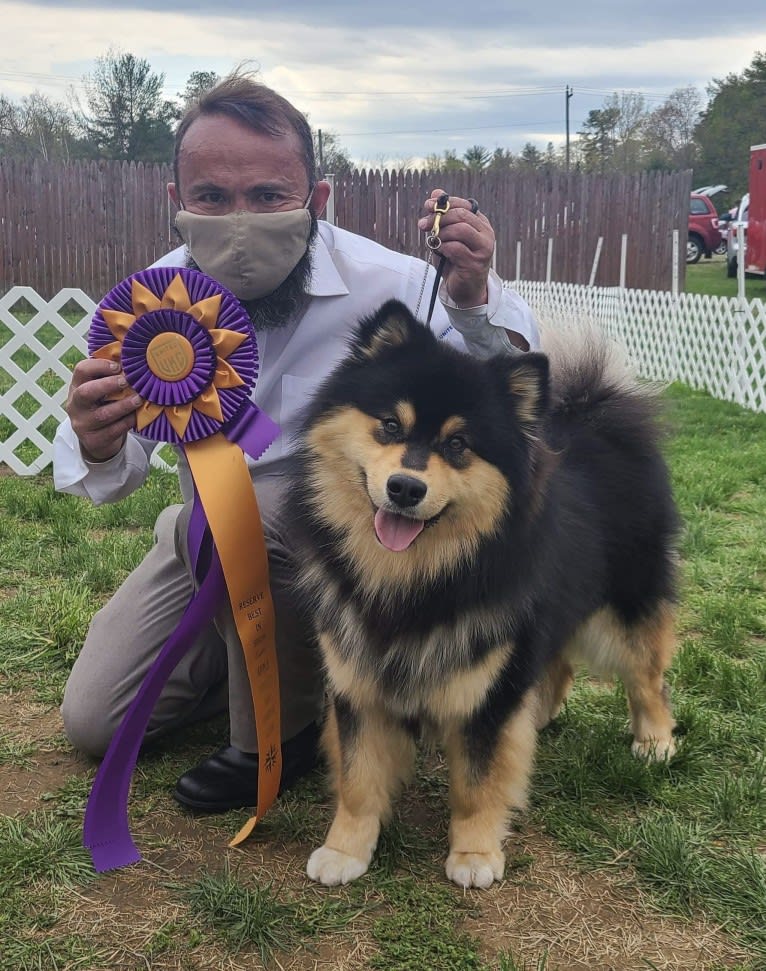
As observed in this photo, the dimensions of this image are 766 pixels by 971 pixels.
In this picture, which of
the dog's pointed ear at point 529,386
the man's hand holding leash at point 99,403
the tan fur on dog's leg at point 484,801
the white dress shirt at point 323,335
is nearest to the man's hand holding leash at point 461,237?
the white dress shirt at point 323,335

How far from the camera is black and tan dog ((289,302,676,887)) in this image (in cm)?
190

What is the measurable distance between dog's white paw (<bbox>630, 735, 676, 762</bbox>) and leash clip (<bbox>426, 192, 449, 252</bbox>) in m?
1.55

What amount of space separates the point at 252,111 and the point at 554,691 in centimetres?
194

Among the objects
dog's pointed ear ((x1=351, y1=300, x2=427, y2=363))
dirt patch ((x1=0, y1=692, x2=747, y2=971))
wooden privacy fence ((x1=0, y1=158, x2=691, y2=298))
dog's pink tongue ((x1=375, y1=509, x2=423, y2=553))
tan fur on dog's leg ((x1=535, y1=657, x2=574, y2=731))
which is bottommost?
dirt patch ((x1=0, y1=692, x2=747, y2=971))

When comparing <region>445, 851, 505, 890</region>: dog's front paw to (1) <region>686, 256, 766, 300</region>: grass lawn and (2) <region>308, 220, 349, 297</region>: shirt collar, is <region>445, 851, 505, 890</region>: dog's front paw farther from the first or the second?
(1) <region>686, 256, 766, 300</region>: grass lawn

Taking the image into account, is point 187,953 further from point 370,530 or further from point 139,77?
point 139,77

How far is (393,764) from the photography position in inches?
86.3

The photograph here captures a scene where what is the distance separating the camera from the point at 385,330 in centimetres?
199

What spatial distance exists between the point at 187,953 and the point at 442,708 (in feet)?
2.42

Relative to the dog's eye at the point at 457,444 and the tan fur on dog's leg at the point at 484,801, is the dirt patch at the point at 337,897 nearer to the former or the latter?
the tan fur on dog's leg at the point at 484,801

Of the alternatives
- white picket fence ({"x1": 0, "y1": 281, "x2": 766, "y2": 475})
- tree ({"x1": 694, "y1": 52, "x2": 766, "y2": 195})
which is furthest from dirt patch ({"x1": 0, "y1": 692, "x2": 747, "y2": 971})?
tree ({"x1": 694, "y1": 52, "x2": 766, "y2": 195})

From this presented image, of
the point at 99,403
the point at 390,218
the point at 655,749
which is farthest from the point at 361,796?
the point at 390,218

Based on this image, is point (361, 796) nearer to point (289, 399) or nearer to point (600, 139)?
point (289, 399)

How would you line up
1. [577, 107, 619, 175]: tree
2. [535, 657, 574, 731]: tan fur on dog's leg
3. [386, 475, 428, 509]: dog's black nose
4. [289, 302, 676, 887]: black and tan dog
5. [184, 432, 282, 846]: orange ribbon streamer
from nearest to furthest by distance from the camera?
[386, 475, 428, 509]: dog's black nose
[289, 302, 676, 887]: black and tan dog
[184, 432, 282, 846]: orange ribbon streamer
[535, 657, 574, 731]: tan fur on dog's leg
[577, 107, 619, 175]: tree
